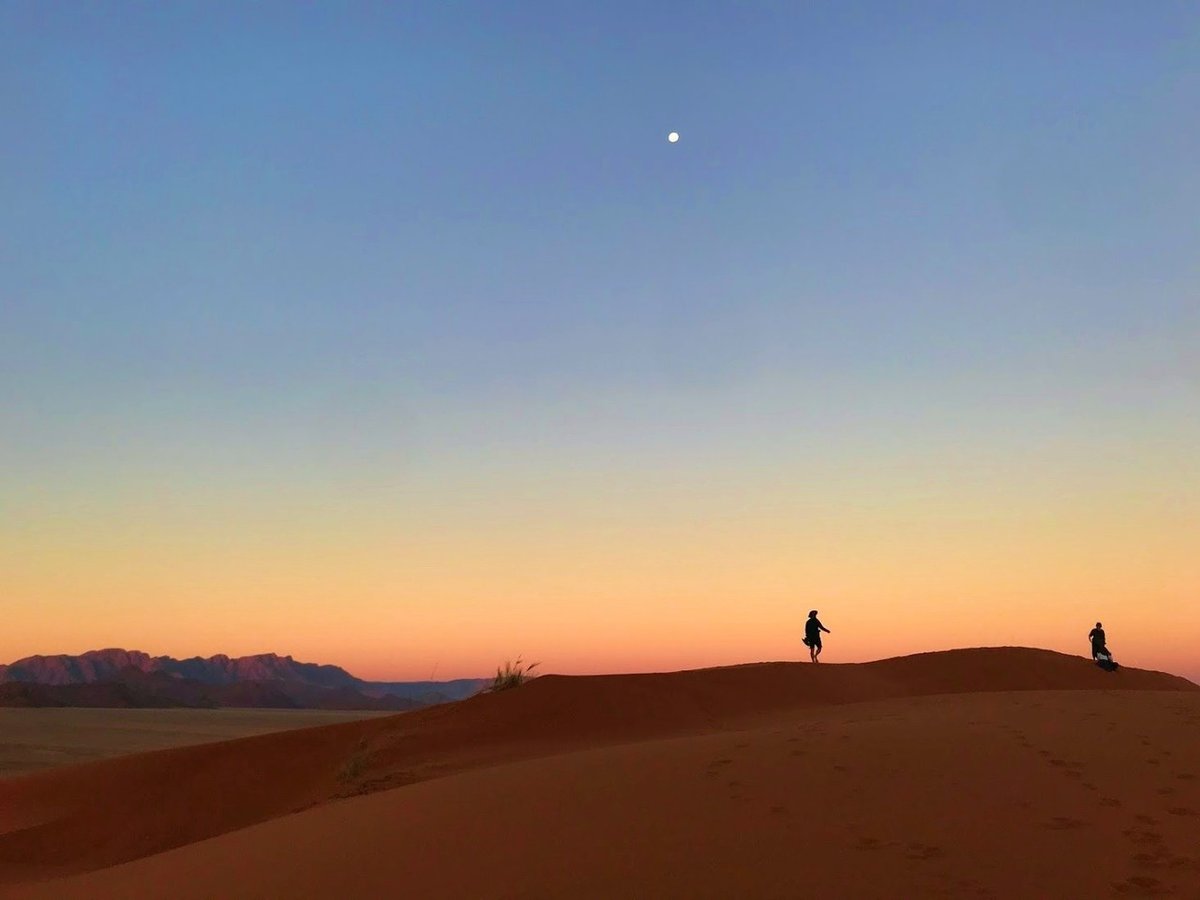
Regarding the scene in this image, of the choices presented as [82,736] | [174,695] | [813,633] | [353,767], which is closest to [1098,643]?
[813,633]

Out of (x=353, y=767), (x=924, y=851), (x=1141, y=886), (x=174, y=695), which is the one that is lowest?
(x=1141, y=886)

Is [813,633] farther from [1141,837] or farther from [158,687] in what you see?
[158,687]

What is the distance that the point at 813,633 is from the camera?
2541 centimetres

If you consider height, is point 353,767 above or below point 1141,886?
above

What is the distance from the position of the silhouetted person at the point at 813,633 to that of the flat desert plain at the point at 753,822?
773 centimetres

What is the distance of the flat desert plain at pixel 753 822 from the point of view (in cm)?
691

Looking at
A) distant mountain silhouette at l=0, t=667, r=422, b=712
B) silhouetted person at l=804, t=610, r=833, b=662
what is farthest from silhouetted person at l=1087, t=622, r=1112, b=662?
distant mountain silhouette at l=0, t=667, r=422, b=712

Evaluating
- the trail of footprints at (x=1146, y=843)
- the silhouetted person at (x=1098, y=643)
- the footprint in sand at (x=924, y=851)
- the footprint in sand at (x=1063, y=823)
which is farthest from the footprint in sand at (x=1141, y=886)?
the silhouetted person at (x=1098, y=643)

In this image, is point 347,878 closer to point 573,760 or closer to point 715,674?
point 573,760

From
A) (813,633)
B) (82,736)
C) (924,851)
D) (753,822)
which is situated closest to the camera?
(924,851)

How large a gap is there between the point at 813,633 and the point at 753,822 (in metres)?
18.0

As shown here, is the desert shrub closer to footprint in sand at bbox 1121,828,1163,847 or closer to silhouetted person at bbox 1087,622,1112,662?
footprint in sand at bbox 1121,828,1163,847

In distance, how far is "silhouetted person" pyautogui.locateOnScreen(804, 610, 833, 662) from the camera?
995 inches

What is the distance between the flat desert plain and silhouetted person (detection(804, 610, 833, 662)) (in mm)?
7730
